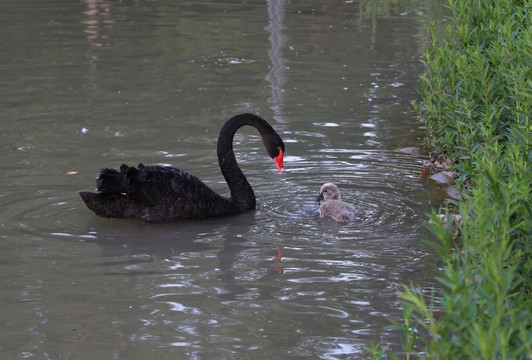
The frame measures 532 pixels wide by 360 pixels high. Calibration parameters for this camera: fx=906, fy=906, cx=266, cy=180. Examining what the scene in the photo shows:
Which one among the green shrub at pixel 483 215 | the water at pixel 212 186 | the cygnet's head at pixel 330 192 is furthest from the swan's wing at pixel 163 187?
the green shrub at pixel 483 215

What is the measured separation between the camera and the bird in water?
6727 mm

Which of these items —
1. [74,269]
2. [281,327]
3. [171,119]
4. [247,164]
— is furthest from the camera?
[171,119]

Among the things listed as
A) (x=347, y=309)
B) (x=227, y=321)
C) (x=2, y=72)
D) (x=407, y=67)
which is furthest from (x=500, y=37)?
(x=2, y=72)

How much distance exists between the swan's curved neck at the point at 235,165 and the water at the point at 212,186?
0.18 meters

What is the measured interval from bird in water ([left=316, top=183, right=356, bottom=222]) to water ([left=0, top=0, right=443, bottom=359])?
0.08 metres

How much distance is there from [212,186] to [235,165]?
625mm

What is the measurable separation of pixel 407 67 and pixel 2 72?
225 inches

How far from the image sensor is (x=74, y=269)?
18.8 ft

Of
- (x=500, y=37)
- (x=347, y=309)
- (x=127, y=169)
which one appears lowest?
(x=347, y=309)

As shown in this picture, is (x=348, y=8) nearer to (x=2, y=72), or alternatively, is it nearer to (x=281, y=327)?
(x=2, y=72)

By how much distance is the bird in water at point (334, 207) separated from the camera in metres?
6.73

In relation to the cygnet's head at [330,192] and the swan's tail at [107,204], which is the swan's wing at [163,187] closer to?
the swan's tail at [107,204]

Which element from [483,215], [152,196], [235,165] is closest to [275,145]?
[235,165]

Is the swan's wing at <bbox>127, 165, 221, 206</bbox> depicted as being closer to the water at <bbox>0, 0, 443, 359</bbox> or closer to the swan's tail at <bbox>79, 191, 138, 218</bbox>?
the swan's tail at <bbox>79, 191, 138, 218</bbox>
